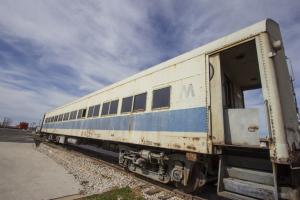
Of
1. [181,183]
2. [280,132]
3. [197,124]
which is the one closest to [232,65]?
[197,124]

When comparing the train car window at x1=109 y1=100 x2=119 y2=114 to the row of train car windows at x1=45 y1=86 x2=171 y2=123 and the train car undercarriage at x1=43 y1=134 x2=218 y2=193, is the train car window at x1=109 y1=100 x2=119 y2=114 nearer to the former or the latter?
the row of train car windows at x1=45 y1=86 x2=171 y2=123

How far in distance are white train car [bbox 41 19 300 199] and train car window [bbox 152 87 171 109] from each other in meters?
0.03

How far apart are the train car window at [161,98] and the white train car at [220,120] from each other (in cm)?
3

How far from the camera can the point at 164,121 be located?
600cm

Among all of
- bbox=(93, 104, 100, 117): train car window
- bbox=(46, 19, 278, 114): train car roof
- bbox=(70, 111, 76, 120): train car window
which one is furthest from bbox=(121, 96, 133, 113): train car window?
bbox=(70, 111, 76, 120): train car window

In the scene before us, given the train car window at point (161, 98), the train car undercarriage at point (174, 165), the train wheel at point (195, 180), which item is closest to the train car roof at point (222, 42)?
the train car window at point (161, 98)

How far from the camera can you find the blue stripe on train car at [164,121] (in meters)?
4.97

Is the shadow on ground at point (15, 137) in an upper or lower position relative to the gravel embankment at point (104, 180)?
upper

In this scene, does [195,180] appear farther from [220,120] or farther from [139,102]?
[139,102]

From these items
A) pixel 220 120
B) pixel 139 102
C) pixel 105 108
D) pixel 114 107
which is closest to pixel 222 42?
pixel 220 120

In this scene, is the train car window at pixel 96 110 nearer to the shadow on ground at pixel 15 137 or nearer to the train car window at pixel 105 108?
the train car window at pixel 105 108

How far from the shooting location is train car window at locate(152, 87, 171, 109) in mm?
6125

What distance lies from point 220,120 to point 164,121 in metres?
1.86

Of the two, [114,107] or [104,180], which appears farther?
[114,107]
